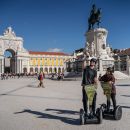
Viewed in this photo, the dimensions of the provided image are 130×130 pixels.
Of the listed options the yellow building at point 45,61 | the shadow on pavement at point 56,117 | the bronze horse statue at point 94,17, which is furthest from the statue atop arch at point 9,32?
the shadow on pavement at point 56,117

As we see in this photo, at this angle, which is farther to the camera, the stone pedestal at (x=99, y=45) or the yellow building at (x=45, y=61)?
the yellow building at (x=45, y=61)

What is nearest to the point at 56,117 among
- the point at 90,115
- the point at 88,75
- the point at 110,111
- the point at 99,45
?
the point at 90,115

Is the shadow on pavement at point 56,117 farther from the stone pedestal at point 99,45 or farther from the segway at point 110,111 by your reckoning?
the stone pedestal at point 99,45

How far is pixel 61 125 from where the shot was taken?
643 centimetres

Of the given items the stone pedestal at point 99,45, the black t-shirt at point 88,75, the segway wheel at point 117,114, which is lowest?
the segway wheel at point 117,114

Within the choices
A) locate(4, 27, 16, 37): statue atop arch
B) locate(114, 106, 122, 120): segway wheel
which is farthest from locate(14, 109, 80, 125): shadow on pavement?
locate(4, 27, 16, 37): statue atop arch

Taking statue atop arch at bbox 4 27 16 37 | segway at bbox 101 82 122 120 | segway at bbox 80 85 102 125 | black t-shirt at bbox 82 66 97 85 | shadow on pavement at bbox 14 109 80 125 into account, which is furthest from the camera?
statue atop arch at bbox 4 27 16 37

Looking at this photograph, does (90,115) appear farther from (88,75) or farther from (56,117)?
(56,117)

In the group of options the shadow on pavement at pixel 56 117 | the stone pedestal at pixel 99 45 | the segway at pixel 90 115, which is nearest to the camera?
the segway at pixel 90 115

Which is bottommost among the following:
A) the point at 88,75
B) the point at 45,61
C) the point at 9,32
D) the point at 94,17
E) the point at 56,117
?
the point at 56,117

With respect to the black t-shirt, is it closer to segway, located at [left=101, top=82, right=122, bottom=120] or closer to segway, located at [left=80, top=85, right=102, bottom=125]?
segway, located at [left=80, top=85, right=102, bottom=125]

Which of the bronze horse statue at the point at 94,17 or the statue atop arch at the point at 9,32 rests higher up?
the statue atop arch at the point at 9,32

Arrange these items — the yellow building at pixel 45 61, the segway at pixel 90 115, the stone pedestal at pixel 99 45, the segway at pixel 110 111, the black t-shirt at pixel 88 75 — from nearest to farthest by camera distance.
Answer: the segway at pixel 90 115, the black t-shirt at pixel 88 75, the segway at pixel 110 111, the stone pedestal at pixel 99 45, the yellow building at pixel 45 61

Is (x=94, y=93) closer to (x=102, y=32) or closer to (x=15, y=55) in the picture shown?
(x=102, y=32)
